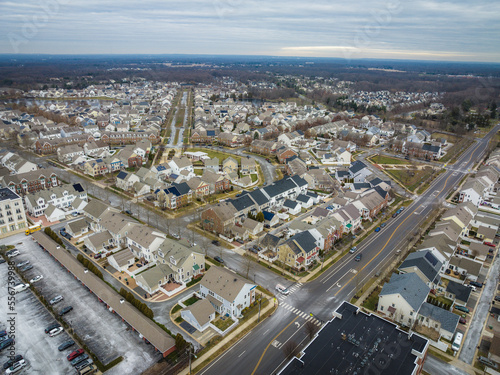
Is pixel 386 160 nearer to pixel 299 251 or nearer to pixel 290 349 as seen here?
pixel 299 251

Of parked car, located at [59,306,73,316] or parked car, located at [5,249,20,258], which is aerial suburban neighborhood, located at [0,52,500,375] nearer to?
parked car, located at [5,249,20,258]

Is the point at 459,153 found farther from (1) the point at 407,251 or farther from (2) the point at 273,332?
(2) the point at 273,332

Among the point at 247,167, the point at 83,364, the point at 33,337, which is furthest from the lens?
the point at 247,167

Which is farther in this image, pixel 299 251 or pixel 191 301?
pixel 299 251

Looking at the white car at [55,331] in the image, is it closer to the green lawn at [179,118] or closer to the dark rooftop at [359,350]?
the dark rooftop at [359,350]

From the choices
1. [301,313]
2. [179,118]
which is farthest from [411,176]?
[179,118]

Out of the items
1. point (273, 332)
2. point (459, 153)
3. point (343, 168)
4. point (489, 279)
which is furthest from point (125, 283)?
point (459, 153)
